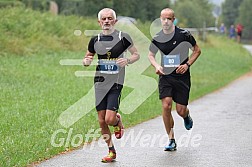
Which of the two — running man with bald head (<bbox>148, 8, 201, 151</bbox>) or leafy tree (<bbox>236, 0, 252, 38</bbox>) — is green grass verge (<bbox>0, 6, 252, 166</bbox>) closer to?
running man with bald head (<bbox>148, 8, 201, 151</bbox>)

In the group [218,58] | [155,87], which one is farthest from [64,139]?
[218,58]

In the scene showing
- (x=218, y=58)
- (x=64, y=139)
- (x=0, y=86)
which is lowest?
(x=218, y=58)

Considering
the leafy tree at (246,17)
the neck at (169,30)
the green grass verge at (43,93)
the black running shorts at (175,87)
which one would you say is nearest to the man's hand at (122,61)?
the neck at (169,30)

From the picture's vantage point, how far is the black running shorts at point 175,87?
10461mm

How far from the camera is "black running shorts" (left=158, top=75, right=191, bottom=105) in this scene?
34.3ft

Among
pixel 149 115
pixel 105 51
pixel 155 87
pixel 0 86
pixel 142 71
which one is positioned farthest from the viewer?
pixel 142 71

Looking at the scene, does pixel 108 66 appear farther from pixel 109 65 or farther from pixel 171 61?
pixel 171 61

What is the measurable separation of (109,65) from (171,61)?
131cm

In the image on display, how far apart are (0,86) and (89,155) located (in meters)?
8.91

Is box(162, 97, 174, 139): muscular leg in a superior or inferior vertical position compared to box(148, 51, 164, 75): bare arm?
inferior

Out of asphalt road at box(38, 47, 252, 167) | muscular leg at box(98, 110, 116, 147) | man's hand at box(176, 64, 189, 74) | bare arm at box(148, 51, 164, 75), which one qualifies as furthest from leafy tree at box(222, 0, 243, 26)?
muscular leg at box(98, 110, 116, 147)

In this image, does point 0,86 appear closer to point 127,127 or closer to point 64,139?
point 127,127

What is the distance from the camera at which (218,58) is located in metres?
40.8

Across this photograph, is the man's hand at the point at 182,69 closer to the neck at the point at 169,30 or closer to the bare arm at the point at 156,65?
the bare arm at the point at 156,65
